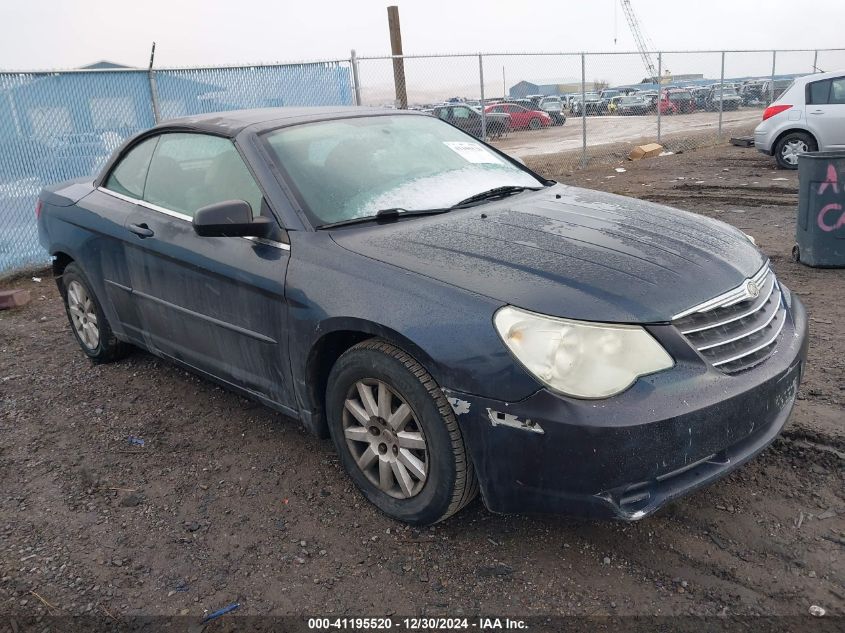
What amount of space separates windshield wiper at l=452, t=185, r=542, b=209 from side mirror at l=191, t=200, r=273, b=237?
3.00 ft

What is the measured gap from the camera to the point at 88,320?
4.85 metres

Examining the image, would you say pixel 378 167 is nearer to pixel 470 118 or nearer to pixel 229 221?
pixel 229 221

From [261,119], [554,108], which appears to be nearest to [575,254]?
[261,119]

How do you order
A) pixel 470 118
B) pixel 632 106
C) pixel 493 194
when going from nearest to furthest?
1. pixel 493 194
2. pixel 470 118
3. pixel 632 106

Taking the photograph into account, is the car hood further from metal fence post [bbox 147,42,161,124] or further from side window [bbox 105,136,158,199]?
metal fence post [bbox 147,42,161,124]

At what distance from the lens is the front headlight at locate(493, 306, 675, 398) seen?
7.64 feet

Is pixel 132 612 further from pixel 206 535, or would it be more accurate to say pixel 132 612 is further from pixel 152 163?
pixel 152 163

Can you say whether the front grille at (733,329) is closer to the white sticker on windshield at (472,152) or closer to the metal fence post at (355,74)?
the white sticker on windshield at (472,152)

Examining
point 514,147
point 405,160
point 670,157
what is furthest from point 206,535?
point 514,147

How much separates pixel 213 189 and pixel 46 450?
1.65 m

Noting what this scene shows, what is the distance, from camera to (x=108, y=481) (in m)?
3.45

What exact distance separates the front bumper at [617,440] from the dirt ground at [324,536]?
1.09ft

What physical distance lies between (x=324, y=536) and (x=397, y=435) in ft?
1.79

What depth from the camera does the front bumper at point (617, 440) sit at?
229cm
